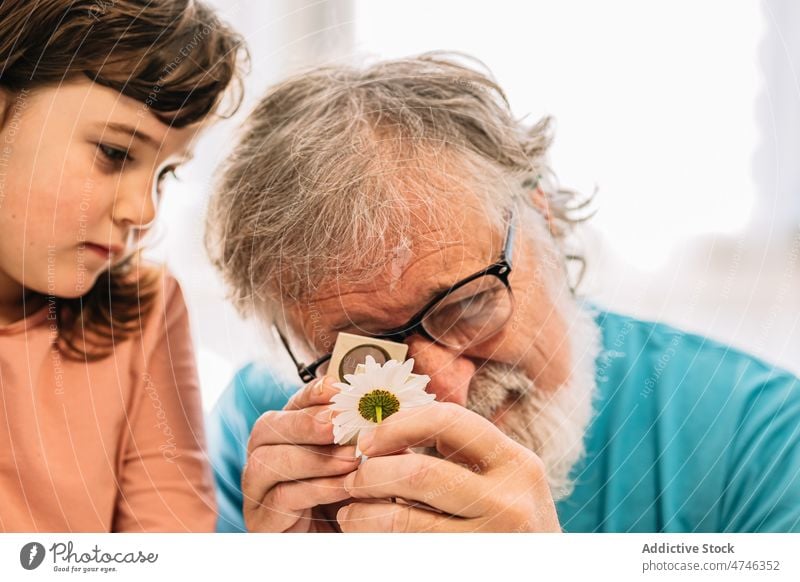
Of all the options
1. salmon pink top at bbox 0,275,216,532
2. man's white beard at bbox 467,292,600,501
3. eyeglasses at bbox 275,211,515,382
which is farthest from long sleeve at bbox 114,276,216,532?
man's white beard at bbox 467,292,600,501

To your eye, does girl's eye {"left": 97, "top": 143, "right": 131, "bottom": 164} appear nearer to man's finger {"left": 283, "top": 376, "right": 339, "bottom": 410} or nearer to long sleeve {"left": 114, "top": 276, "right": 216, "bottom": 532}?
long sleeve {"left": 114, "top": 276, "right": 216, "bottom": 532}

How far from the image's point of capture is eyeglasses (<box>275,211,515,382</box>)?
0.56 meters

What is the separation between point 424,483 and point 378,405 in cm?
6

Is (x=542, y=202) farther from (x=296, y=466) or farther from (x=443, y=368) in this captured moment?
(x=296, y=466)

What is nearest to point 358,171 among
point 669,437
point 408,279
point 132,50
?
point 408,279

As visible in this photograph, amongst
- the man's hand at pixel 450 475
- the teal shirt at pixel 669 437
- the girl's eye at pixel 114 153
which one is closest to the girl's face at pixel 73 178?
the girl's eye at pixel 114 153

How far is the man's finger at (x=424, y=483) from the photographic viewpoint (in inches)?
21.5

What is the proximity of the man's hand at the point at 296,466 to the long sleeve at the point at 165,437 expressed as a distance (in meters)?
0.05

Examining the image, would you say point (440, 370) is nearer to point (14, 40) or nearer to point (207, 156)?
point (207, 156)

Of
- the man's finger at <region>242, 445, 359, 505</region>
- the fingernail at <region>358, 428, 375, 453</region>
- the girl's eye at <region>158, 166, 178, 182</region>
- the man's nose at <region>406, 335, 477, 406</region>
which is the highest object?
the girl's eye at <region>158, 166, 178, 182</region>

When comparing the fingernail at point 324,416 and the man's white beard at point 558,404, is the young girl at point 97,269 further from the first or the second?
the man's white beard at point 558,404

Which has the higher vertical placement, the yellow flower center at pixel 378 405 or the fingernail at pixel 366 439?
the yellow flower center at pixel 378 405

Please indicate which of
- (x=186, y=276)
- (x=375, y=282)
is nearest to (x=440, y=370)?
(x=375, y=282)

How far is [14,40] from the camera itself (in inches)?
22.6
